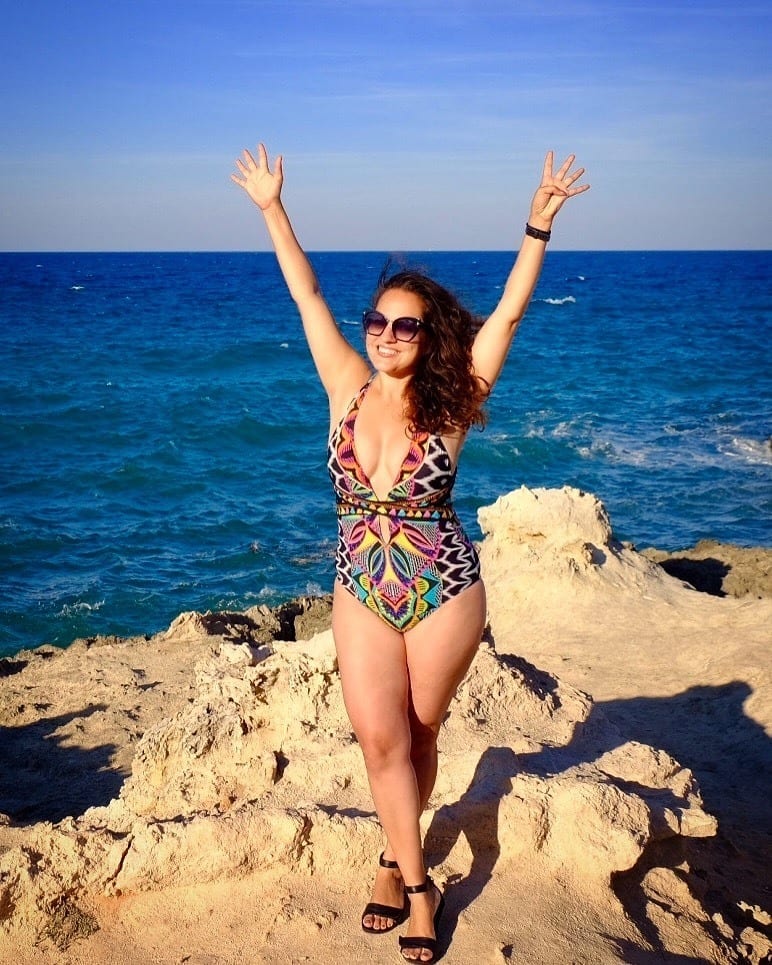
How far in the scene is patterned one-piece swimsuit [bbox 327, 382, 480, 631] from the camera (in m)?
3.22

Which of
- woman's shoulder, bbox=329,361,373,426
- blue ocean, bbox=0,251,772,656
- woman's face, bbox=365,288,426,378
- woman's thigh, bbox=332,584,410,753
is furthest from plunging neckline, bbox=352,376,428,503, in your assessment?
blue ocean, bbox=0,251,772,656

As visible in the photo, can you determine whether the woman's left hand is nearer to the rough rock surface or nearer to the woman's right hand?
the woman's right hand

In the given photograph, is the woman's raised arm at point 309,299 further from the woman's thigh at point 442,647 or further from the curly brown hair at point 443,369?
the woman's thigh at point 442,647

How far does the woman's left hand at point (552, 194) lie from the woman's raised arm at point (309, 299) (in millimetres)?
772

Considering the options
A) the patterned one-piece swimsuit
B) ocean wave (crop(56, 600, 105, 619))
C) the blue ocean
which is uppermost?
the patterned one-piece swimsuit

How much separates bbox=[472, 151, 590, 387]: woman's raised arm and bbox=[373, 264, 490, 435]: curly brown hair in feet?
0.17

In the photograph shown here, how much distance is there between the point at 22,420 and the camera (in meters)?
21.3

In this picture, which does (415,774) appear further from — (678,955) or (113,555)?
(113,555)

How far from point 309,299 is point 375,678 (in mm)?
1326

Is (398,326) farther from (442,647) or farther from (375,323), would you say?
(442,647)

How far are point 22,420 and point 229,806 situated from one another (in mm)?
18672

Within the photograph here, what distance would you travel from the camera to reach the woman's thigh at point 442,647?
3.23 meters

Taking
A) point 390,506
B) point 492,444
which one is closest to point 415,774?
point 390,506

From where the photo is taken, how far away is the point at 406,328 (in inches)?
131
